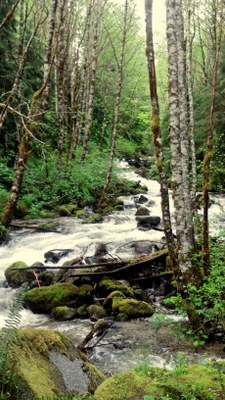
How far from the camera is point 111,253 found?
1176 cm

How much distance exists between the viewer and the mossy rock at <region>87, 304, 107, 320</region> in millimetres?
8273

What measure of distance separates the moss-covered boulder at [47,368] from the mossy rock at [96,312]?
3585mm

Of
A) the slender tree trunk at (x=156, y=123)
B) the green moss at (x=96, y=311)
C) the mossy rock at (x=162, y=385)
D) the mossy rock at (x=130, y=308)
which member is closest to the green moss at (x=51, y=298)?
the green moss at (x=96, y=311)

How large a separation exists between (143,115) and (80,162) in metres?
18.9

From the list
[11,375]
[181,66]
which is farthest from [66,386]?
[181,66]

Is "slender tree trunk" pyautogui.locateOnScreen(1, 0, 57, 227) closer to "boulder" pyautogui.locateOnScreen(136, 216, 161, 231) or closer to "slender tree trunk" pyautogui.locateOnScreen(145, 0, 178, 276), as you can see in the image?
"boulder" pyautogui.locateOnScreen(136, 216, 161, 231)

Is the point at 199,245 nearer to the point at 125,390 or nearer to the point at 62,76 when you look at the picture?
the point at 125,390

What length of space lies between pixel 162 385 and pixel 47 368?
112cm

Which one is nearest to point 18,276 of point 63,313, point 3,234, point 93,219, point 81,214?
point 63,313

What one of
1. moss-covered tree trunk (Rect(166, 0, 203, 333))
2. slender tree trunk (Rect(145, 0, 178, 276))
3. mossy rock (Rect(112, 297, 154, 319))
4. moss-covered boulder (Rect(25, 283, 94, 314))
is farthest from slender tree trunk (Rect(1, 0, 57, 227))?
moss-covered tree trunk (Rect(166, 0, 203, 333))

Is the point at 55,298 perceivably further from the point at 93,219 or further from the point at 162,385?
the point at 93,219

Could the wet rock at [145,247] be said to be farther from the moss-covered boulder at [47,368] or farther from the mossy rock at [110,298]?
the moss-covered boulder at [47,368]

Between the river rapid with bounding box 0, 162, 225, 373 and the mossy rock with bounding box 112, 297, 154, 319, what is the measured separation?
0.19 m

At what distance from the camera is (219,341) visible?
6.80 metres
